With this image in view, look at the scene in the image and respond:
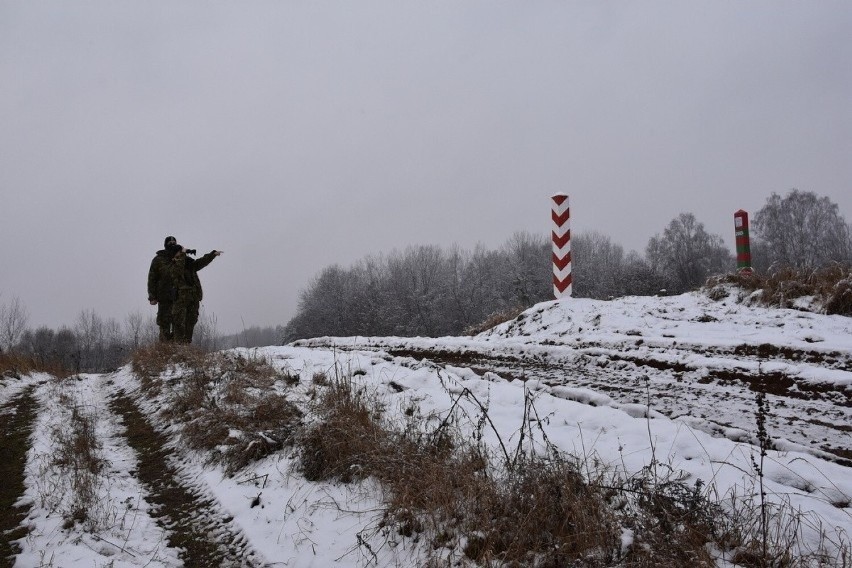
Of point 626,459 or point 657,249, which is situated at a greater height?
point 657,249

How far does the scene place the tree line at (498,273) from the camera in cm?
4506

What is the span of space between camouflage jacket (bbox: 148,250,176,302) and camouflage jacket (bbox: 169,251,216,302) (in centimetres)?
16

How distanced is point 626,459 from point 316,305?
184ft

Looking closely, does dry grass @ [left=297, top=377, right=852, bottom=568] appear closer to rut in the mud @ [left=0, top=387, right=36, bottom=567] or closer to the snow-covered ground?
the snow-covered ground

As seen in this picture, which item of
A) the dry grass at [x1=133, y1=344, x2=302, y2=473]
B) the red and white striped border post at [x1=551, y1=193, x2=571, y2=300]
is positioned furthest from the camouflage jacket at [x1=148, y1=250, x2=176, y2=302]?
the red and white striped border post at [x1=551, y1=193, x2=571, y2=300]

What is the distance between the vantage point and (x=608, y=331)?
588 cm

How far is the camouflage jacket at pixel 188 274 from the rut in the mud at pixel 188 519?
6208mm

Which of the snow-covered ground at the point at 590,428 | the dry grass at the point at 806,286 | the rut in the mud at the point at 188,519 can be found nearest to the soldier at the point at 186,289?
the snow-covered ground at the point at 590,428

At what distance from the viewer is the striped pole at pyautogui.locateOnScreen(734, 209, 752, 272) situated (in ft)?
26.3

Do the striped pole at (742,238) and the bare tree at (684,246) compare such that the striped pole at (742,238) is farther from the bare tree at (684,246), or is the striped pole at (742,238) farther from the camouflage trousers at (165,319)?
the bare tree at (684,246)

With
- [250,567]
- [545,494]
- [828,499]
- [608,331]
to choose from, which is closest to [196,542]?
[250,567]

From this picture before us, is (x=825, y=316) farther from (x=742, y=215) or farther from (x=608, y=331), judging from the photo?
(x=742, y=215)

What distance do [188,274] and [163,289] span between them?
1.98ft

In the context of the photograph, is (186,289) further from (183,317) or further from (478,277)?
(478,277)
